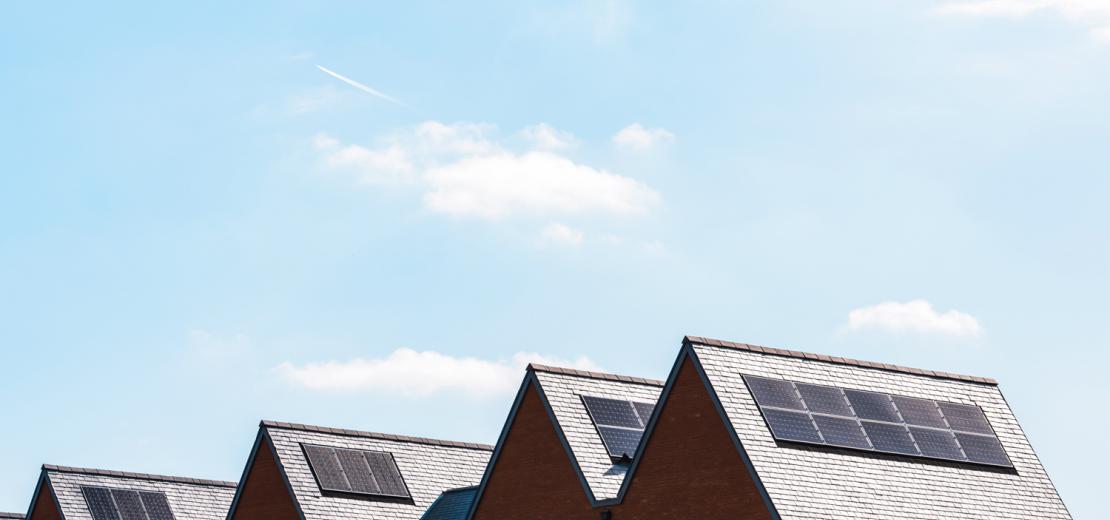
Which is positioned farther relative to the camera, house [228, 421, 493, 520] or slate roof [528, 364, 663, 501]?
house [228, 421, 493, 520]

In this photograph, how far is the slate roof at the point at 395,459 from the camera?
3255 centimetres

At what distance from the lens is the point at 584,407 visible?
2862 cm

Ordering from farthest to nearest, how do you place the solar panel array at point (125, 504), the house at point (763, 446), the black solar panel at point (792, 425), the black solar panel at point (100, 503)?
the solar panel array at point (125, 504)
the black solar panel at point (100, 503)
the black solar panel at point (792, 425)
the house at point (763, 446)

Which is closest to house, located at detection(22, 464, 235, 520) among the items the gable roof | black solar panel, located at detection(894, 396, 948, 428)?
the gable roof

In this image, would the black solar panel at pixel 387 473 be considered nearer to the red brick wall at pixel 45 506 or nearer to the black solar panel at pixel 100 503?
the black solar panel at pixel 100 503

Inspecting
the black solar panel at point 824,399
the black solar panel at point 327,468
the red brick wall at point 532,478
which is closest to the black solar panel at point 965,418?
the black solar panel at point 824,399

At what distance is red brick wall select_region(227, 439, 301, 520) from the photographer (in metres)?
32.5

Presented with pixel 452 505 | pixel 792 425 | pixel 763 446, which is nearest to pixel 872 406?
pixel 792 425

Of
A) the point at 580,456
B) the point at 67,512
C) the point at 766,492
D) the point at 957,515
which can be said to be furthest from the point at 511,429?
the point at 67,512

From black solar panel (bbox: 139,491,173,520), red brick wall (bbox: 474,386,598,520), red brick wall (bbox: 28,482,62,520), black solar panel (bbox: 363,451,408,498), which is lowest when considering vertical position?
red brick wall (bbox: 474,386,598,520)

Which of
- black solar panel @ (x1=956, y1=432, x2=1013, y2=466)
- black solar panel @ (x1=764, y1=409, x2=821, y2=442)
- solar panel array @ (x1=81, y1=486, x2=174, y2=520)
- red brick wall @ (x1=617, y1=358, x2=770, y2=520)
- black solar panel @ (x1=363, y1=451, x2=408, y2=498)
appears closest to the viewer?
red brick wall @ (x1=617, y1=358, x2=770, y2=520)

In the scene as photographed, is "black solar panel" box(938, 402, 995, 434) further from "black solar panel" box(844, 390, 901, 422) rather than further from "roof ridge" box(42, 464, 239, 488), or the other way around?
"roof ridge" box(42, 464, 239, 488)

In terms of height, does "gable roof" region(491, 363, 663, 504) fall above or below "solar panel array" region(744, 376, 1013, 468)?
above

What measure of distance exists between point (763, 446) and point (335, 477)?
12265 millimetres
